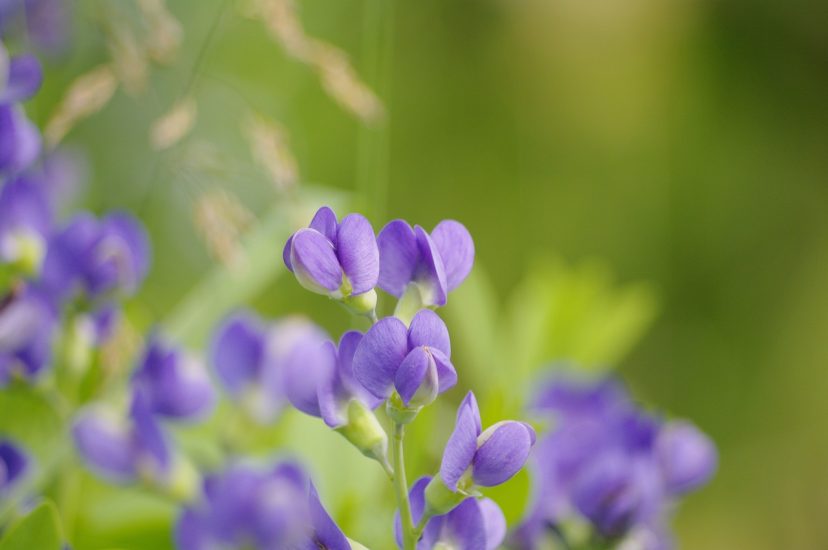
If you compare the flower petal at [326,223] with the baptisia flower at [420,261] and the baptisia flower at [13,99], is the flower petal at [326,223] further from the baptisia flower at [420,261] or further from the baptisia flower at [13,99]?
the baptisia flower at [13,99]

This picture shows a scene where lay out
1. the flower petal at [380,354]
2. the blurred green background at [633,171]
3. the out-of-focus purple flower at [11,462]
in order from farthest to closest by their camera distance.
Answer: the blurred green background at [633,171], the out-of-focus purple flower at [11,462], the flower petal at [380,354]

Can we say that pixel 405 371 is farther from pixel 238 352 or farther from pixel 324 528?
pixel 238 352

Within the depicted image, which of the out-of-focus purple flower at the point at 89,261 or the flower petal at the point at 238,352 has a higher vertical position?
the out-of-focus purple flower at the point at 89,261

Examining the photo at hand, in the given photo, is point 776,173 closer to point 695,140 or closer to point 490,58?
point 695,140

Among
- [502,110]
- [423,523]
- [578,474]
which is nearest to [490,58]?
[502,110]

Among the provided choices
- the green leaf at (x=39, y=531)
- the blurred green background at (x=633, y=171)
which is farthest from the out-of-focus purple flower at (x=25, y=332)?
the blurred green background at (x=633, y=171)

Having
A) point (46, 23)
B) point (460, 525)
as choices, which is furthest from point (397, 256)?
point (46, 23)
